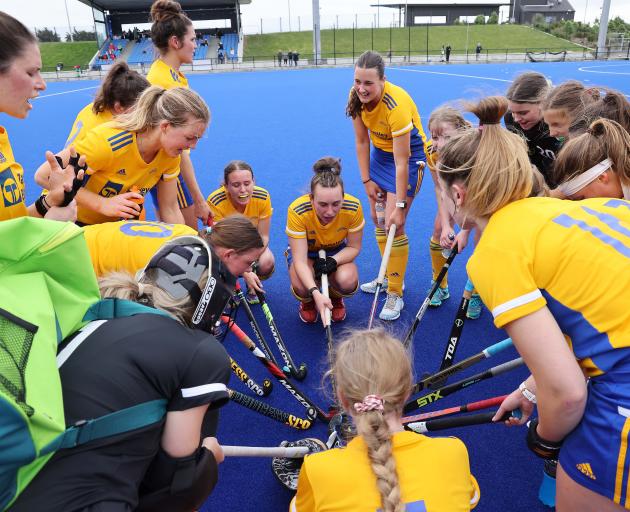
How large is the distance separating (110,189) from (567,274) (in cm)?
220

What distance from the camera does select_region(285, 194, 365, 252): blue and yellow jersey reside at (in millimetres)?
3207

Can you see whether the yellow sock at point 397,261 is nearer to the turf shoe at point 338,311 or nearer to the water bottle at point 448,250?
the water bottle at point 448,250

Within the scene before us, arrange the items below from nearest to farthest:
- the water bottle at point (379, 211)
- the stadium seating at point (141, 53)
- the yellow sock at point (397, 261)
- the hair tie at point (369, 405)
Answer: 1. the hair tie at point (369, 405)
2. the yellow sock at point (397, 261)
3. the water bottle at point (379, 211)
4. the stadium seating at point (141, 53)

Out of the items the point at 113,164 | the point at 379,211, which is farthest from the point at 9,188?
the point at 379,211

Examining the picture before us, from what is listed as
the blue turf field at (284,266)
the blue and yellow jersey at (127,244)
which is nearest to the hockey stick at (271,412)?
the blue turf field at (284,266)

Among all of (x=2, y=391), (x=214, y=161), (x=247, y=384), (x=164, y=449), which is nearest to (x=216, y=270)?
(x=164, y=449)

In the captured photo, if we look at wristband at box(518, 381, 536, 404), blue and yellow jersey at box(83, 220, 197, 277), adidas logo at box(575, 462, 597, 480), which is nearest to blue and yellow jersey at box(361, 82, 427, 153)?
blue and yellow jersey at box(83, 220, 197, 277)

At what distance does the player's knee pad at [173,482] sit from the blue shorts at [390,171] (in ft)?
8.68

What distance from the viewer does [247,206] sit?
11.9ft

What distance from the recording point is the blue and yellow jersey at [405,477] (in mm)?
1180

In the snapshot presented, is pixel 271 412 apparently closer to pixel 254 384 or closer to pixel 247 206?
pixel 254 384

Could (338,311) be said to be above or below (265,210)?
below

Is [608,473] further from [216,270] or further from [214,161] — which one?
[214,161]

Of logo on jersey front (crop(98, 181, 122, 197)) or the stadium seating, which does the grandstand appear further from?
logo on jersey front (crop(98, 181, 122, 197))
